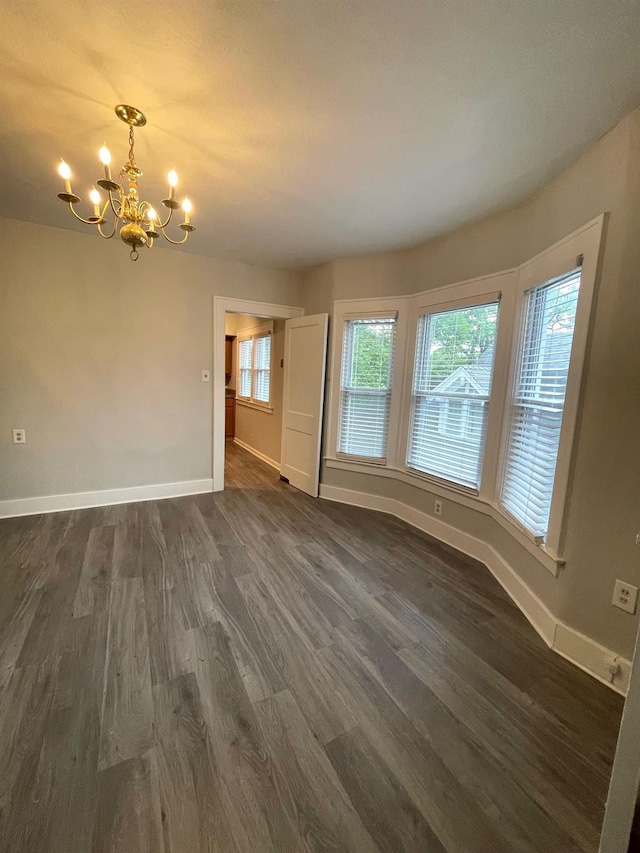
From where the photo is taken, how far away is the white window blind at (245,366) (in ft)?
18.4

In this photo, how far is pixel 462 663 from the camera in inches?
63.5

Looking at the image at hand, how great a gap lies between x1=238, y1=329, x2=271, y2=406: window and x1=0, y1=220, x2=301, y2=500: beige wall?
133cm

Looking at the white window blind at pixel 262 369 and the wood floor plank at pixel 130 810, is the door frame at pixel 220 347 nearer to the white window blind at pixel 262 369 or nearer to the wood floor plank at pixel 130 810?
the white window blind at pixel 262 369

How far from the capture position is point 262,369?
16.9 ft

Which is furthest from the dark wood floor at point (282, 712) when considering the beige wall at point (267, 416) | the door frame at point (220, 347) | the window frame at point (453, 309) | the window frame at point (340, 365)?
the beige wall at point (267, 416)

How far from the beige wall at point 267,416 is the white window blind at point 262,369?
0.21m

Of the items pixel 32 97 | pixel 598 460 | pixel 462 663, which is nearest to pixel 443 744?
pixel 462 663

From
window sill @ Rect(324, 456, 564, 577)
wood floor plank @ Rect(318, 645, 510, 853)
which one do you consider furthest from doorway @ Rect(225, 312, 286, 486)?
wood floor plank @ Rect(318, 645, 510, 853)

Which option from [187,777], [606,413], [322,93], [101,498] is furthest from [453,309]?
[101,498]

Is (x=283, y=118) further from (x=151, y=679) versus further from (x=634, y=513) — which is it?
(x=151, y=679)

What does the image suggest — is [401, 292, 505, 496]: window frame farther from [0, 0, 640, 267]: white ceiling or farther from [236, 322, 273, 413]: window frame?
[236, 322, 273, 413]: window frame

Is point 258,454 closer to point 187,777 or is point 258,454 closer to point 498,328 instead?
point 498,328

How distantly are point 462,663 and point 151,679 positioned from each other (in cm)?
141

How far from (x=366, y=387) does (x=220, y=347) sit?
1.61m
